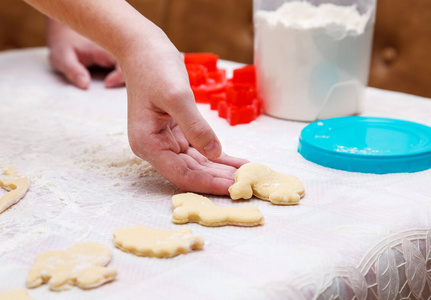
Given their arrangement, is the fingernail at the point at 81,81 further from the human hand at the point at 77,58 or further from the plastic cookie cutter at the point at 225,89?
the plastic cookie cutter at the point at 225,89

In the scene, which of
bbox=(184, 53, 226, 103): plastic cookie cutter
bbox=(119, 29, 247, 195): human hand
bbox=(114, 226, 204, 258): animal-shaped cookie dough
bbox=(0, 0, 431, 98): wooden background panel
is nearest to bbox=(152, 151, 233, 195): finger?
bbox=(119, 29, 247, 195): human hand

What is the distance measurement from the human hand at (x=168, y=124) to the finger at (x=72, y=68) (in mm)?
459

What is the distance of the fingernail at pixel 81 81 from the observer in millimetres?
1052

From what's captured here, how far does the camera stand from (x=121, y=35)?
630 millimetres

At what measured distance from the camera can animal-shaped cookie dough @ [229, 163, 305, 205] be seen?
0.55 meters

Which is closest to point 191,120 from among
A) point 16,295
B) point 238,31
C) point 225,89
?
point 16,295

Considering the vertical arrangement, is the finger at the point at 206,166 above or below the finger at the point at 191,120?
below

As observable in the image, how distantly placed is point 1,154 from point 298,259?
0.49 m

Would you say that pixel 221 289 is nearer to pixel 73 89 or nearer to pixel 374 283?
pixel 374 283

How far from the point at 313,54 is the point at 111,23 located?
1.13 feet

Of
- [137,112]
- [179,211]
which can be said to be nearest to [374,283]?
[179,211]

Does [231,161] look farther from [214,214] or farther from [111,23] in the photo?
[111,23]

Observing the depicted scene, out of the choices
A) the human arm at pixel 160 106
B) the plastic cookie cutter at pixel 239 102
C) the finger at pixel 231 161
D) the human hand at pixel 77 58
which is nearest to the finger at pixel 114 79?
the human hand at pixel 77 58

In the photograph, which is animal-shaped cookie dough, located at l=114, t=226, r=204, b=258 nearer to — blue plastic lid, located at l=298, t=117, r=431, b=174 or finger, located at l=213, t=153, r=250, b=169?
finger, located at l=213, t=153, r=250, b=169
